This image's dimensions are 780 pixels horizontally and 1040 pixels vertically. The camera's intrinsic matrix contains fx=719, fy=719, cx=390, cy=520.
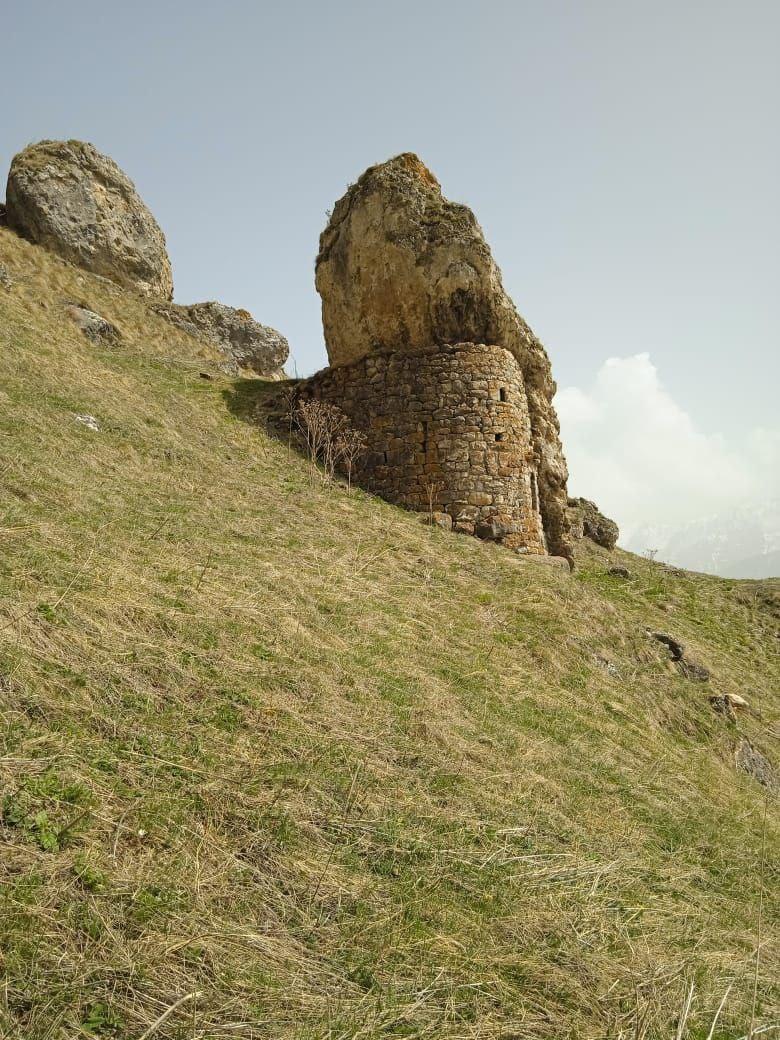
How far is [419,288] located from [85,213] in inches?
423

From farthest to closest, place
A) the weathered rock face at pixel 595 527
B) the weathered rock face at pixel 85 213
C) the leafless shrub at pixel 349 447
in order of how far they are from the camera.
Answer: the weathered rock face at pixel 85 213
the weathered rock face at pixel 595 527
the leafless shrub at pixel 349 447

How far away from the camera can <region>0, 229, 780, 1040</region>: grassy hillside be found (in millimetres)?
2629

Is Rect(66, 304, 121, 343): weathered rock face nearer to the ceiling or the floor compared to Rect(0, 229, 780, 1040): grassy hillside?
nearer to the ceiling

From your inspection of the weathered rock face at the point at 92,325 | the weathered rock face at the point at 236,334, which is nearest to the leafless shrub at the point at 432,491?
the weathered rock face at the point at 92,325

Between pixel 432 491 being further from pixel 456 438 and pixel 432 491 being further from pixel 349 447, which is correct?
pixel 349 447

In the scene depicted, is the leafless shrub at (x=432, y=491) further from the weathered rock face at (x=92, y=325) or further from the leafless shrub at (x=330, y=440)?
the weathered rock face at (x=92, y=325)

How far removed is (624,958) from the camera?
3270mm

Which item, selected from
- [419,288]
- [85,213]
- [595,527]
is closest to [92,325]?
[85,213]

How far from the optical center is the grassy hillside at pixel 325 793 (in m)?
2.63

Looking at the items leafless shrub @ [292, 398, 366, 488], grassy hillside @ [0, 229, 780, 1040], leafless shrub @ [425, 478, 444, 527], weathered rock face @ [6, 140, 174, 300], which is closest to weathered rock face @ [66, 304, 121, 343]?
weathered rock face @ [6, 140, 174, 300]

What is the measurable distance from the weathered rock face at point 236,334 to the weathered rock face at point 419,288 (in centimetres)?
670

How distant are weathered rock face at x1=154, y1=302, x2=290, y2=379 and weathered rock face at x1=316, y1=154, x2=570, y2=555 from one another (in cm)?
670

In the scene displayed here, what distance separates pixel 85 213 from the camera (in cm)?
1736

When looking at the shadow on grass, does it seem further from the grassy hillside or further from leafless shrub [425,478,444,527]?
the grassy hillside
